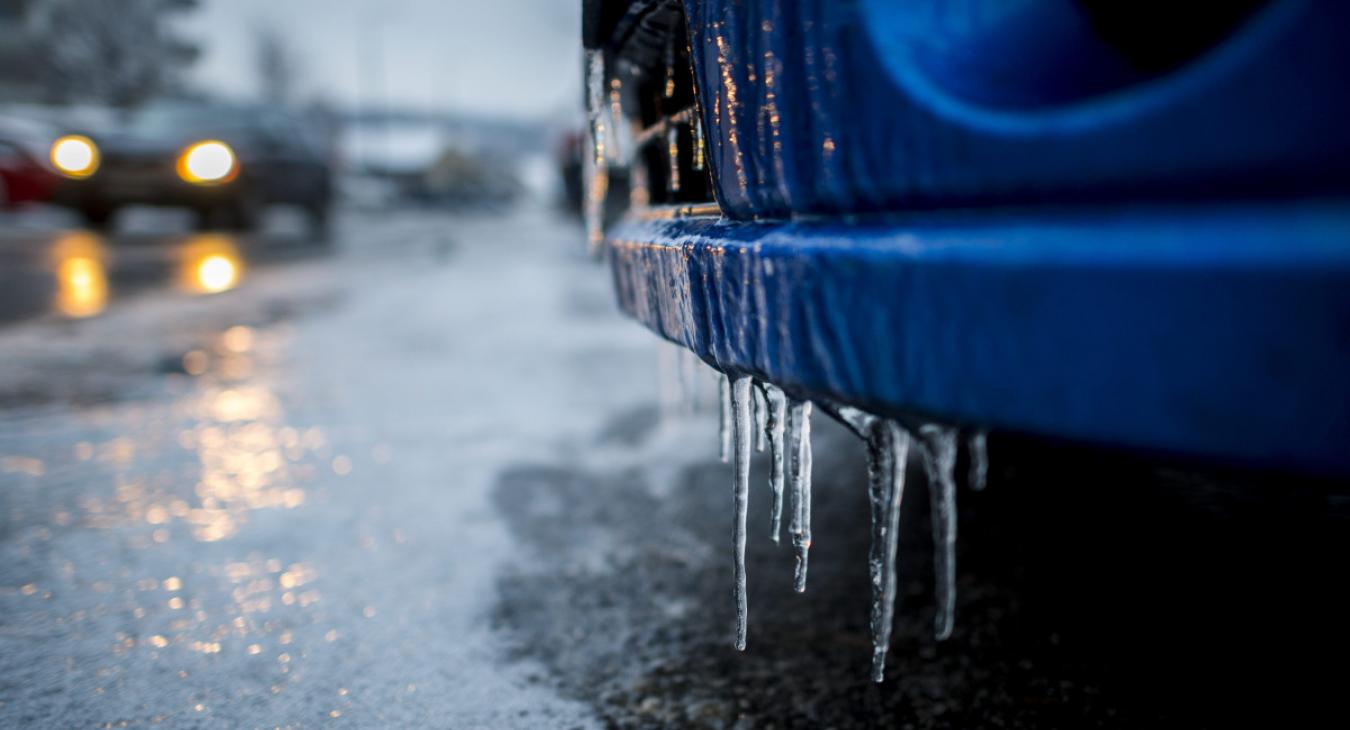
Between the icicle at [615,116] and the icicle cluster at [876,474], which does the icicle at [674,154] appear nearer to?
the icicle at [615,116]

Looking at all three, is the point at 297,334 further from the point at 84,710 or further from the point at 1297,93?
the point at 1297,93

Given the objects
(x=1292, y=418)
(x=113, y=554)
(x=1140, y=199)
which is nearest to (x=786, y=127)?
(x=1140, y=199)

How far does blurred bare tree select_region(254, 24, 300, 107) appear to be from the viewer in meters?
45.8

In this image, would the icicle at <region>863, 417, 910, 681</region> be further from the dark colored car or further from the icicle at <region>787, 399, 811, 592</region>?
the dark colored car

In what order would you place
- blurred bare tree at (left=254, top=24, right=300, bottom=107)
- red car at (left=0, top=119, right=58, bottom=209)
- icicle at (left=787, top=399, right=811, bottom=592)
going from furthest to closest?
blurred bare tree at (left=254, top=24, right=300, bottom=107)
red car at (left=0, top=119, right=58, bottom=209)
icicle at (left=787, top=399, right=811, bottom=592)

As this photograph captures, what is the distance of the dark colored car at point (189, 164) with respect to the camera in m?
8.12

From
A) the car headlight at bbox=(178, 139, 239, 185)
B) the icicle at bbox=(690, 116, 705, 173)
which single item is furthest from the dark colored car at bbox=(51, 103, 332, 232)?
the icicle at bbox=(690, 116, 705, 173)

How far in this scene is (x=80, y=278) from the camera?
17.3 feet

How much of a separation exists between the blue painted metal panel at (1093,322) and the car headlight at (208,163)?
8.74 metres

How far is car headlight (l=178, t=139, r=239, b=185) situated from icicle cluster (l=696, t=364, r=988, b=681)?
8504 millimetres

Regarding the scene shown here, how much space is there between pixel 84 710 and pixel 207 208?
28.2ft

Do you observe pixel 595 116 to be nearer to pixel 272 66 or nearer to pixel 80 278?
pixel 80 278

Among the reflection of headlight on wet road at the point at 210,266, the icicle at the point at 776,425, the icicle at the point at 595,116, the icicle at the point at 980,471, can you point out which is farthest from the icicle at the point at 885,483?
the reflection of headlight on wet road at the point at 210,266

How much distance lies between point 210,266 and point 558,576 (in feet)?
18.1
